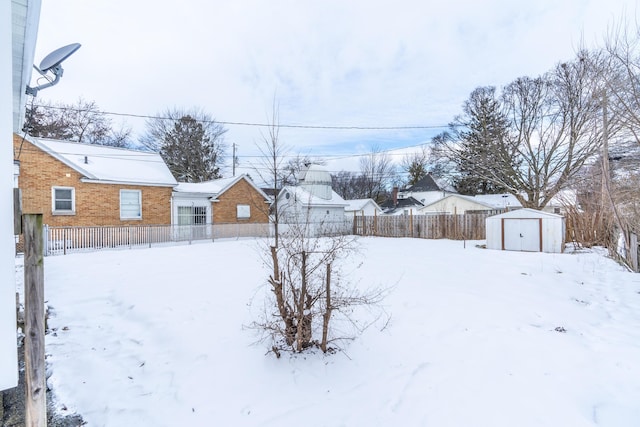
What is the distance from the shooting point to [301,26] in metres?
9.38

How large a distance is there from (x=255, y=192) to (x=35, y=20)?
1795 centimetres

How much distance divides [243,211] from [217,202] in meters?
1.79

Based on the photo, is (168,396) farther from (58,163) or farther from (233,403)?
(58,163)

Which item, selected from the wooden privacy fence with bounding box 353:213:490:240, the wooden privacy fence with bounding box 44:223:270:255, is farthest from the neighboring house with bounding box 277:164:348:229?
the wooden privacy fence with bounding box 44:223:270:255

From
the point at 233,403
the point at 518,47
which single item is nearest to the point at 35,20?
the point at 233,403

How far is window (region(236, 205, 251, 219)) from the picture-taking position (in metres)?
20.2

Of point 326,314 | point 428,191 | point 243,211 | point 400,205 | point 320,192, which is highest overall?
point 428,191

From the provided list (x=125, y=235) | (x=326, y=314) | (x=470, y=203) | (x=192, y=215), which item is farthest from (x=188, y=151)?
(x=326, y=314)

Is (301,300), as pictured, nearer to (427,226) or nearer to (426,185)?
(427,226)

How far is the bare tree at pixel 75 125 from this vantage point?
22.6 m

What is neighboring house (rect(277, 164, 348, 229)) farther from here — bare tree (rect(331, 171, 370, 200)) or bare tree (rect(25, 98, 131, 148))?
bare tree (rect(331, 171, 370, 200))

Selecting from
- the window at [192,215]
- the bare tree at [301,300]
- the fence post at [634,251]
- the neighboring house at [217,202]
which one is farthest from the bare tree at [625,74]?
the window at [192,215]

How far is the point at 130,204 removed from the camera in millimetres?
15977

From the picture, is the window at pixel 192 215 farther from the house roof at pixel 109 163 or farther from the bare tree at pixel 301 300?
the bare tree at pixel 301 300
